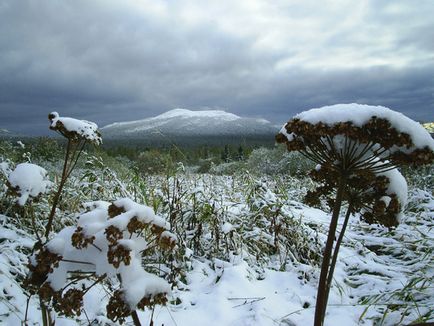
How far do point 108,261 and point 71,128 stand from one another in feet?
3.87

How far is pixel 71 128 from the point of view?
6.94 ft

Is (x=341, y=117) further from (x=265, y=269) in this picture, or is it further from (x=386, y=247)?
(x=386, y=247)

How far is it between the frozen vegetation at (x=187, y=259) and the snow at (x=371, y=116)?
0.01 metres

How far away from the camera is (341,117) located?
5.23 ft

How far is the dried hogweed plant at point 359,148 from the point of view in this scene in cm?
155

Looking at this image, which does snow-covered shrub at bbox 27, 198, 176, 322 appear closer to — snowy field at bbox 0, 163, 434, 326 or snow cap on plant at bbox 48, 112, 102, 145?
snow cap on plant at bbox 48, 112, 102, 145

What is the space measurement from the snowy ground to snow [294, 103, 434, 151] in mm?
1748

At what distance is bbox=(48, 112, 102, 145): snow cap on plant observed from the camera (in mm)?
2121

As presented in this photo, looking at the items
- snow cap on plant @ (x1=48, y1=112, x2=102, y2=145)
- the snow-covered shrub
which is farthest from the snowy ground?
snow cap on plant @ (x1=48, y1=112, x2=102, y2=145)

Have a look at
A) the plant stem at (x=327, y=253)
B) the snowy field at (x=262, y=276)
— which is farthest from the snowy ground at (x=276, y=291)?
the plant stem at (x=327, y=253)

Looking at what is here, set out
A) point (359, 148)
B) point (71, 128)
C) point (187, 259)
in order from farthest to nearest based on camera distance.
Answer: point (187, 259) < point (71, 128) < point (359, 148)

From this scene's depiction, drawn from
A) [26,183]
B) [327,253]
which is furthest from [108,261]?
[327,253]

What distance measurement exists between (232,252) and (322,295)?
8.01 ft

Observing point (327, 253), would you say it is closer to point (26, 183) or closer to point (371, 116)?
point (371, 116)
